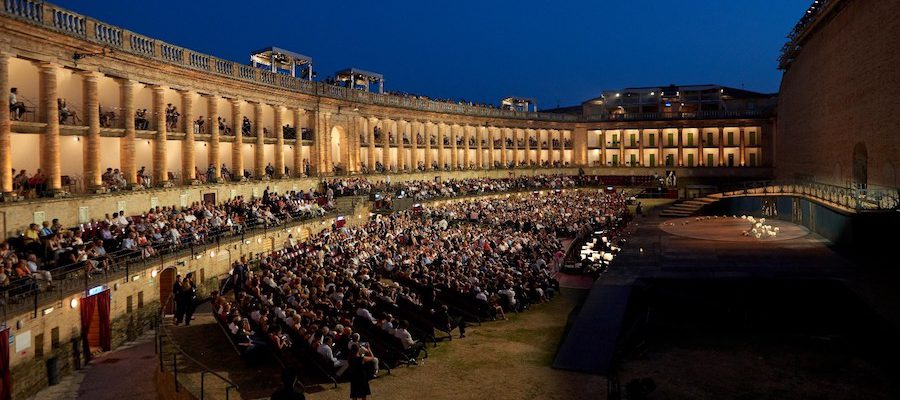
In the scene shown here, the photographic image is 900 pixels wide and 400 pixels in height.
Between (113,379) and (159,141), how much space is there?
60.3 feet

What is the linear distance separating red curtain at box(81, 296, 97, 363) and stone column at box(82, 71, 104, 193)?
10.1m

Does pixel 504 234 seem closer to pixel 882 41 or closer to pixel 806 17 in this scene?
pixel 882 41

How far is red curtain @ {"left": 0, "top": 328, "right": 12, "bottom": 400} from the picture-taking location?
15859 millimetres

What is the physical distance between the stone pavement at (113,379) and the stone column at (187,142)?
1626 cm

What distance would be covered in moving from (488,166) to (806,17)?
130 ft

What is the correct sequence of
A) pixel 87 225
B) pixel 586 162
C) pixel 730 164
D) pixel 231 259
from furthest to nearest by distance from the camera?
pixel 586 162 < pixel 730 164 < pixel 231 259 < pixel 87 225

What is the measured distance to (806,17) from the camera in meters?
45.5

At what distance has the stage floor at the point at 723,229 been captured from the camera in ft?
109

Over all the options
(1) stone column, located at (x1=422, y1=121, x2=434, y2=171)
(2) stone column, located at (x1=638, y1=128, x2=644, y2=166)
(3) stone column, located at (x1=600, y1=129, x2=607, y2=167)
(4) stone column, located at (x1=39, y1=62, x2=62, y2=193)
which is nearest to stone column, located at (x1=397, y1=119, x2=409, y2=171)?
(1) stone column, located at (x1=422, y1=121, x2=434, y2=171)

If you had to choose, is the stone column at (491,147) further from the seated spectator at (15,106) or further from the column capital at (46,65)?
the seated spectator at (15,106)

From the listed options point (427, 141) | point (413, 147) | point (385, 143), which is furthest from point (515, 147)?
point (385, 143)

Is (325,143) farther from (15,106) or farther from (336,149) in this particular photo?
(15,106)

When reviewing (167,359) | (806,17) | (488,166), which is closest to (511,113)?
(488,166)

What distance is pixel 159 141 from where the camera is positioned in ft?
111
